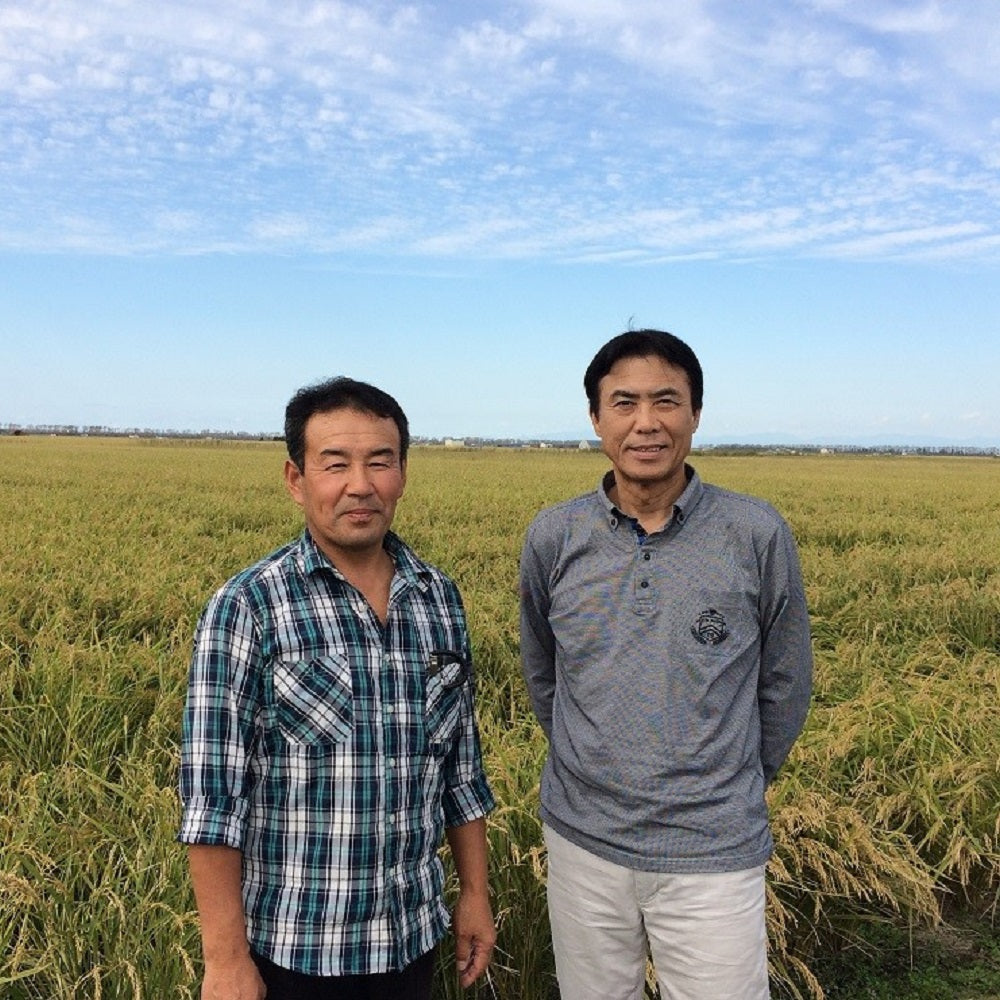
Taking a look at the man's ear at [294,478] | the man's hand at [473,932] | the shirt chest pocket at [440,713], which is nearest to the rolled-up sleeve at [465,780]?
the shirt chest pocket at [440,713]

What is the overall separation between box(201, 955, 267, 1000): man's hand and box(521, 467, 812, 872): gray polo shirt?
73 centimetres

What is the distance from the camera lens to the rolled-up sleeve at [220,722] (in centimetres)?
150

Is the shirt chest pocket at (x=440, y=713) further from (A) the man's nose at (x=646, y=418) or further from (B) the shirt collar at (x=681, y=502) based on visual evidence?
(A) the man's nose at (x=646, y=418)

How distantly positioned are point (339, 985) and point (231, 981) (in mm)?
200

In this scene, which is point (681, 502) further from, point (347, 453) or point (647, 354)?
point (347, 453)

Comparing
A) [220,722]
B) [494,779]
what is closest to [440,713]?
[220,722]

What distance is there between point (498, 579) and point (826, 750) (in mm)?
4644

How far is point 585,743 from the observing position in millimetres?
1925

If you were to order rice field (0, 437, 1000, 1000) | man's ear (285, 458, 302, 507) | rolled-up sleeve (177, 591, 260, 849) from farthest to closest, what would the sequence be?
rice field (0, 437, 1000, 1000) → man's ear (285, 458, 302, 507) → rolled-up sleeve (177, 591, 260, 849)

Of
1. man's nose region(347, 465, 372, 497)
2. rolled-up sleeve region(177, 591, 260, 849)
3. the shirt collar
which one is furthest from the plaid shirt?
the shirt collar

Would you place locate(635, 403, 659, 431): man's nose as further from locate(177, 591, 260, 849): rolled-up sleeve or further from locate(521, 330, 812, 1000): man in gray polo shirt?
locate(177, 591, 260, 849): rolled-up sleeve

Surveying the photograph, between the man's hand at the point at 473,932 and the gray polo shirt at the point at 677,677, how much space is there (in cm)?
25

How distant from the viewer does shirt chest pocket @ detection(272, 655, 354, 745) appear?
157 cm

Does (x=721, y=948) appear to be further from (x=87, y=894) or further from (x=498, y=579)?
(x=498, y=579)
